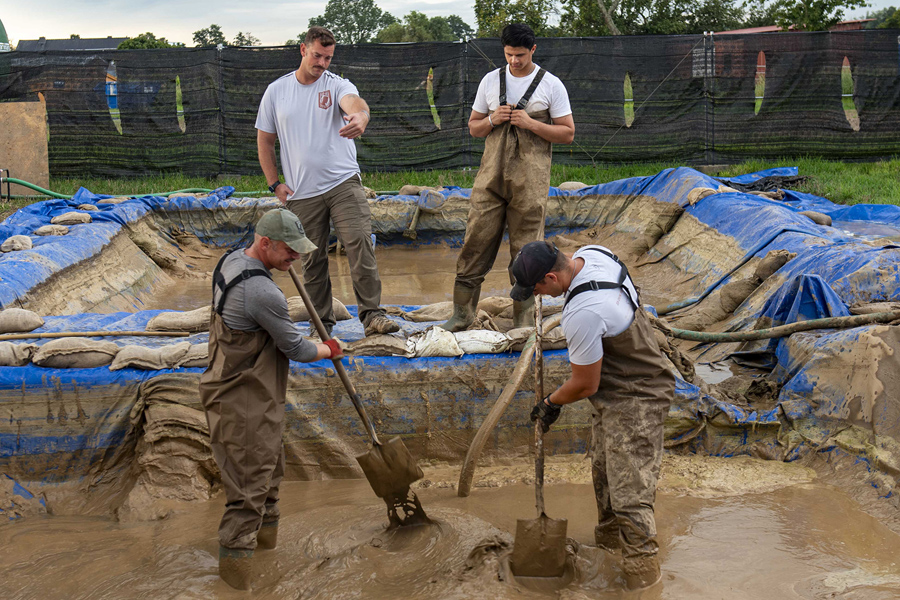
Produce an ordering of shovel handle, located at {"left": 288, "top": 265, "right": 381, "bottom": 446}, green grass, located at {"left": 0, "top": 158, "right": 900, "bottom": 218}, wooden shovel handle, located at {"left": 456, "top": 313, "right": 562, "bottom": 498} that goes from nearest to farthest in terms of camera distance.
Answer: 1. shovel handle, located at {"left": 288, "top": 265, "right": 381, "bottom": 446}
2. wooden shovel handle, located at {"left": 456, "top": 313, "right": 562, "bottom": 498}
3. green grass, located at {"left": 0, "top": 158, "right": 900, "bottom": 218}

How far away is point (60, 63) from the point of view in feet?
41.1

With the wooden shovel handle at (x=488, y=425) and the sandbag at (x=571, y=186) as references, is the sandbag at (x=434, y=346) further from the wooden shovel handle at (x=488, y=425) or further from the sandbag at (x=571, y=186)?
the sandbag at (x=571, y=186)

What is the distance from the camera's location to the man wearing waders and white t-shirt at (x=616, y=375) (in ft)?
10.4

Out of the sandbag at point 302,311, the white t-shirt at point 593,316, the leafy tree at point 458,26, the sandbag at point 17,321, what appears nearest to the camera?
the white t-shirt at point 593,316

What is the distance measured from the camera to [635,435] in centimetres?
341

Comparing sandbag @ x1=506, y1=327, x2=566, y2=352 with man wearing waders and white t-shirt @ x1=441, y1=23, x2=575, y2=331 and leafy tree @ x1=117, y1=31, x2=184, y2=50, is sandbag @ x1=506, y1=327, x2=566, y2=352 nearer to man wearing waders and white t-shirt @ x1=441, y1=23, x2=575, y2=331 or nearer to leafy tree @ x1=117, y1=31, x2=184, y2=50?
man wearing waders and white t-shirt @ x1=441, y1=23, x2=575, y2=331

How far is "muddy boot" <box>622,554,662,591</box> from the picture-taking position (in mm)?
3441

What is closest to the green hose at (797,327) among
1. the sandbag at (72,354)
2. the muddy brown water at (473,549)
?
the muddy brown water at (473,549)

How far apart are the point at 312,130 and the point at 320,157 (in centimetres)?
17

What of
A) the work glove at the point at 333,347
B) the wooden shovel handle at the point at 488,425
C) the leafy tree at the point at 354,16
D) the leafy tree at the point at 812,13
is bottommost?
the wooden shovel handle at the point at 488,425

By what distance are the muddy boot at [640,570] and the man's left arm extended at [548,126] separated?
7.98 feet

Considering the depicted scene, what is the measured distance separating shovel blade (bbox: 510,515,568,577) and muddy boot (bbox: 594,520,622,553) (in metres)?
0.30

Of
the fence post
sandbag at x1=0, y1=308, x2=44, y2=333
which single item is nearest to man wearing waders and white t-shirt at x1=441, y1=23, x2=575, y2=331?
sandbag at x1=0, y1=308, x2=44, y2=333

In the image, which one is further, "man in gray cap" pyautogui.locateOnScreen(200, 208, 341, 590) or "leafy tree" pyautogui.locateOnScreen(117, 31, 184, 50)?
"leafy tree" pyautogui.locateOnScreen(117, 31, 184, 50)
